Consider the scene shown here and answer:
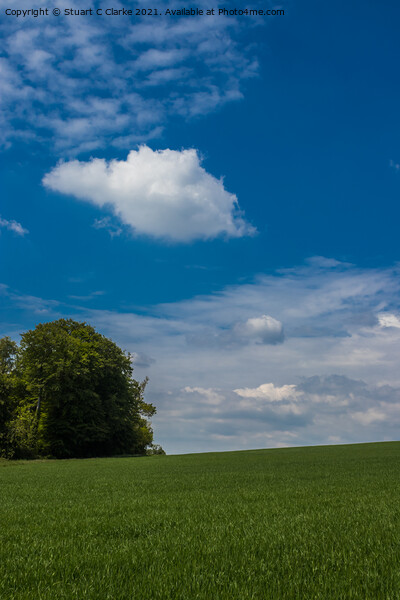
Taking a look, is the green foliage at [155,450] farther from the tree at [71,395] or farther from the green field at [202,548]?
the green field at [202,548]

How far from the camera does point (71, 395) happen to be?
55.8 metres

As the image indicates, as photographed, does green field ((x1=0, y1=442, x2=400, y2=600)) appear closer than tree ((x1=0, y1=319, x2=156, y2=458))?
Yes

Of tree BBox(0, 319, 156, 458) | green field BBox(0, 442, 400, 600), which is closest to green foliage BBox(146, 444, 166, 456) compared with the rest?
tree BBox(0, 319, 156, 458)

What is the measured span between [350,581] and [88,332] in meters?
63.2

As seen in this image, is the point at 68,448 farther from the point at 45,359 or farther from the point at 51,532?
the point at 51,532

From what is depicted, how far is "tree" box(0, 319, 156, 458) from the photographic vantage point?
56.5 metres

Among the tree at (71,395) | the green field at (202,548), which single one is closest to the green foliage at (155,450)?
the tree at (71,395)

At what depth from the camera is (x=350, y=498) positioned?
1402 cm

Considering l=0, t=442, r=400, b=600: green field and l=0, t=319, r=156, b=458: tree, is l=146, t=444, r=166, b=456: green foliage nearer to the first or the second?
l=0, t=319, r=156, b=458: tree

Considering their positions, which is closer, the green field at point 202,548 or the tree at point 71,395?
the green field at point 202,548

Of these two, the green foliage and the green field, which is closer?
the green field

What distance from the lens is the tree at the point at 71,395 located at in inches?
2224

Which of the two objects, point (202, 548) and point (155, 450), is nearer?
point (202, 548)

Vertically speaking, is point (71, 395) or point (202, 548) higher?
point (71, 395)
